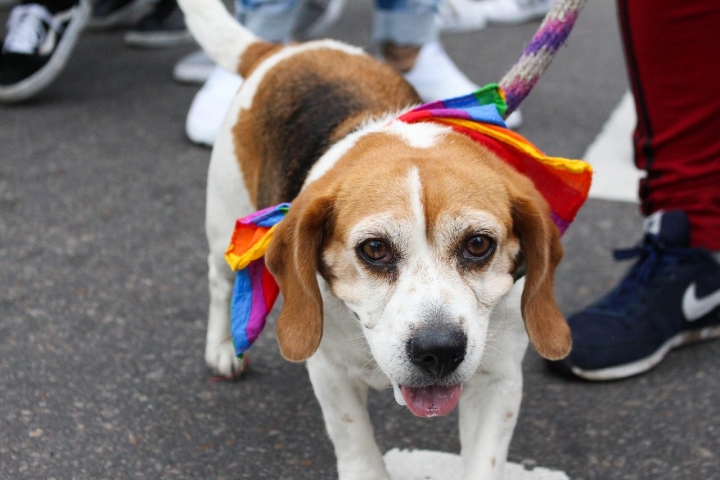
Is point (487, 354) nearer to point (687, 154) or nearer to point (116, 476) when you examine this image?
point (116, 476)

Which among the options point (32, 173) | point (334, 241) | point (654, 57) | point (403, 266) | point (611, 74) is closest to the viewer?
point (403, 266)

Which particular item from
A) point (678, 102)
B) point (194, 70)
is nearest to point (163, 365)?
point (678, 102)

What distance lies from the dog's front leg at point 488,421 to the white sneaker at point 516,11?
6018mm

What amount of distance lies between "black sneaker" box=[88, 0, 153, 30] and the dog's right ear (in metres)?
5.66

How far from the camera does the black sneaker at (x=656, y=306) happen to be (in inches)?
126

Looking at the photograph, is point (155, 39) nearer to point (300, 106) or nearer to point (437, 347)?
point (300, 106)

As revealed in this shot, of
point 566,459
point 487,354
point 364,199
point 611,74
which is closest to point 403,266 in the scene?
point 364,199

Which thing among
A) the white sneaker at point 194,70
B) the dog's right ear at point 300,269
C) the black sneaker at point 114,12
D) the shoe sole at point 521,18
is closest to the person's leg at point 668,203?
the dog's right ear at point 300,269

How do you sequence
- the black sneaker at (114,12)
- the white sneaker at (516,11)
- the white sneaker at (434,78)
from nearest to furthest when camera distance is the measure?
the white sneaker at (434,78), the black sneaker at (114,12), the white sneaker at (516,11)

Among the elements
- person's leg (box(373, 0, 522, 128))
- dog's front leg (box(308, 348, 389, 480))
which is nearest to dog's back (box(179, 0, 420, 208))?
dog's front leg (box(308, 348, 389, 480))

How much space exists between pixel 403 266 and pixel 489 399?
485mm

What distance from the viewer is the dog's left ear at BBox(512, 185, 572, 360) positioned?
225 centimetres

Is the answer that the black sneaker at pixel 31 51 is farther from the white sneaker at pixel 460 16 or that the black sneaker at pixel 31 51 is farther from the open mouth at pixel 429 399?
the open mouth at pixel 429 399

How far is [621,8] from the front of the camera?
324 cm
